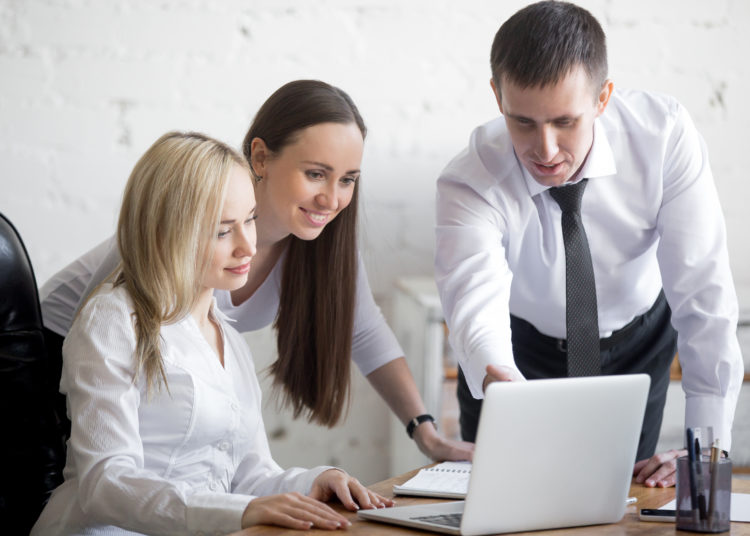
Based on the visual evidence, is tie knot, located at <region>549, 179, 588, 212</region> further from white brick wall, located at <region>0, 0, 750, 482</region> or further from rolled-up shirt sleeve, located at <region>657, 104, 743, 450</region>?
white brick wall, located at <region>0, 0, 750, 482</region>

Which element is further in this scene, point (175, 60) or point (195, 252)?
point (175, 60)

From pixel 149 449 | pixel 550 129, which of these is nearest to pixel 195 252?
pixel 149 449

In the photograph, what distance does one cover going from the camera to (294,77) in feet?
7.31

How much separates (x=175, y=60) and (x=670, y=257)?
1.32 meters

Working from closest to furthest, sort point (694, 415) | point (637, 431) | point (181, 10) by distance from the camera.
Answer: point (637, 431) → point (694, 415) → point (181, 10)

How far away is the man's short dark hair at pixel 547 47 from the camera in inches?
49.3

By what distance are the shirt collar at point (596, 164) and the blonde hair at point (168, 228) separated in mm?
521

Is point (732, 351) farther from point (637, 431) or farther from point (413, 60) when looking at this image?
point (413, 60)

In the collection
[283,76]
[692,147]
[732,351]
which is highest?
[283,76]

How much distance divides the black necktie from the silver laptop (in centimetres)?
40

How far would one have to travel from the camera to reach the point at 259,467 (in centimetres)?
124

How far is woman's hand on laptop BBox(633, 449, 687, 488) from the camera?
1.22 metres

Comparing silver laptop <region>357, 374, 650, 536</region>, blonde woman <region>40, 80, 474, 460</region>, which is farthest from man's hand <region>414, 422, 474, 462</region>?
silver laptop <region>357, 374, 650, 536</region>

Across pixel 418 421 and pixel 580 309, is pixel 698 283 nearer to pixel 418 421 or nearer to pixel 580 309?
pixel 580 309
